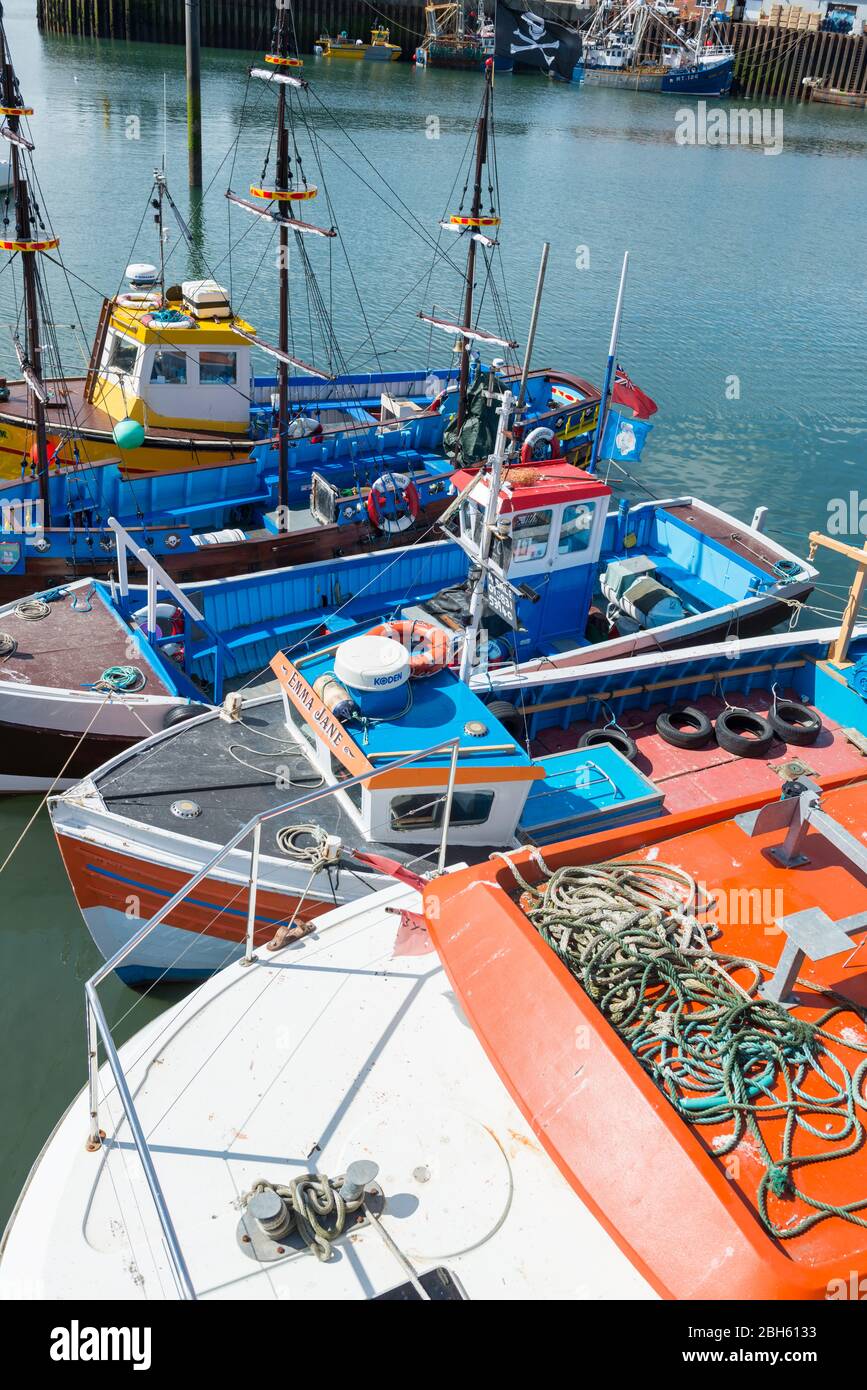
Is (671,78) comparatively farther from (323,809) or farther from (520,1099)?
(520,1099)

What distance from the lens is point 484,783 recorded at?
37.6 feet

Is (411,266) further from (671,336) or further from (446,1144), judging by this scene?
(446,1144)

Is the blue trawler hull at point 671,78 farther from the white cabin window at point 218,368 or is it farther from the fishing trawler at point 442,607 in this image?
the white cabin window at point 218,368

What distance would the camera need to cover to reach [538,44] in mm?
79000

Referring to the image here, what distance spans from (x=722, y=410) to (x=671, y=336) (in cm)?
665

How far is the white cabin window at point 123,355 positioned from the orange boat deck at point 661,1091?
51.7 feet

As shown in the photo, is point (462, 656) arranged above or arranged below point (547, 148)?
below

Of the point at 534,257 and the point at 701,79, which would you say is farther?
the point at 701,79

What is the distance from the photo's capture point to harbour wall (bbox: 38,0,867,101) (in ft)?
255

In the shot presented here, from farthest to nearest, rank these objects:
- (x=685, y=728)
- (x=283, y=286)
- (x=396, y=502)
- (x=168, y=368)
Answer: (x=168, y=368) → (x=396, y=502) → (x=283, y=286) → (x=685, y=728)

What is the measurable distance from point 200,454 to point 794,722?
12709 millimetres

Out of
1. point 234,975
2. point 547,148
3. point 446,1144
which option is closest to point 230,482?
point 234,975

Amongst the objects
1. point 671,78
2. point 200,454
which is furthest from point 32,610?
point 671,78

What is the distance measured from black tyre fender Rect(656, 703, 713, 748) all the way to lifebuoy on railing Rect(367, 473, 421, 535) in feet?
24.2
